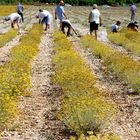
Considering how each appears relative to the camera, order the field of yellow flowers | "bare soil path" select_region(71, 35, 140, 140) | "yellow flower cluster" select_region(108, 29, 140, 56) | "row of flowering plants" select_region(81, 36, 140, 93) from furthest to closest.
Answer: "yellow flower cluster" select_region(108, 29, 140, 56) → "row of flowering plants" select_region(81, 36, 140, 93) → "bare soil path" select_region(71, 35, 140, 140) → the field of yellow flowers

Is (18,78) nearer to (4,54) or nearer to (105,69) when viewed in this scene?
(105,69)

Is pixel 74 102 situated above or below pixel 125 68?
above

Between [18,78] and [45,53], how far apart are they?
8.48 metres

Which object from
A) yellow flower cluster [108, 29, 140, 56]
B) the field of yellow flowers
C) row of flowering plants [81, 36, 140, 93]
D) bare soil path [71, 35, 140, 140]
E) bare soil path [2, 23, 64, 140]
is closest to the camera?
the field of yellow flowers

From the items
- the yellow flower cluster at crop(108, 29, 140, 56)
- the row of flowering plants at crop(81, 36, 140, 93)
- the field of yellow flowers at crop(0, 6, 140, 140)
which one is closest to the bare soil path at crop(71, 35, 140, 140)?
the field of yellow flowers at crop(0, 6, 140, 140)

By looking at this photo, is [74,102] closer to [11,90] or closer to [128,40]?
[11,90]

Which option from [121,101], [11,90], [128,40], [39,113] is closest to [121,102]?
[121,101]

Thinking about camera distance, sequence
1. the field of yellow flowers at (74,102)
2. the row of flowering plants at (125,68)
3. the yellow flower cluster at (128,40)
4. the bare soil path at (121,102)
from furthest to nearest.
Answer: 1. the yellow flower cluster at (128,40)
2. the row of flowering plants at (125,68)
3. the bare soil path at (121,102)
4. the field of yellow flowers at (74,102)

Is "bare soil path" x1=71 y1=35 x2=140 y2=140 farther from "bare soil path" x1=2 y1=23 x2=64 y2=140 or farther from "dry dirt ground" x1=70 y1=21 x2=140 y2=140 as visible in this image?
"bare soil path" x1=2 y1=23 x2=64 y2=140

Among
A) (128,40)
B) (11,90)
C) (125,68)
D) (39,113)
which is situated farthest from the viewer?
(128,40)

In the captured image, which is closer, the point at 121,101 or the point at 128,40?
the point at 121,101

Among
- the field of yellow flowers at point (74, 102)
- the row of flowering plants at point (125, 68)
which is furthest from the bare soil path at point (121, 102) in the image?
the row of flowering plants at point (125, 68)

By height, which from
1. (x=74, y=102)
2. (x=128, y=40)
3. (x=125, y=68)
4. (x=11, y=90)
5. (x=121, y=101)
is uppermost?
(x=74, y=102)

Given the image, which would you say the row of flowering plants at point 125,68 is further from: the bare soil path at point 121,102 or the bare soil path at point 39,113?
the bare soil path at point 39,113
